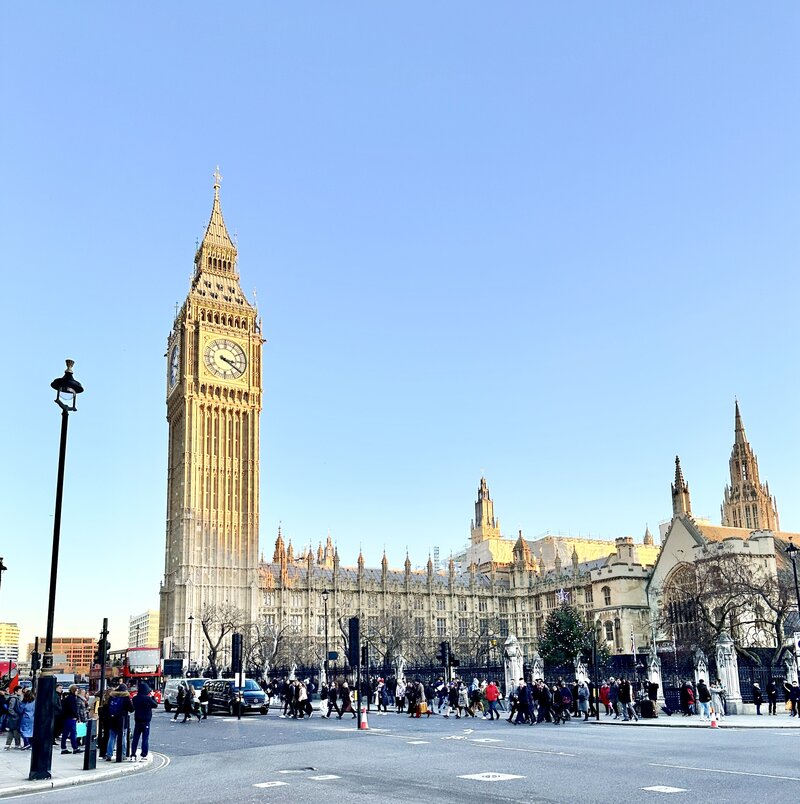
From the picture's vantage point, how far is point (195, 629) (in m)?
103

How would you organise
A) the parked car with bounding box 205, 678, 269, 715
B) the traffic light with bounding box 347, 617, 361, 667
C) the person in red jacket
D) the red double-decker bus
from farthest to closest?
1. the red double-decker bus
2. the parked car with bounding box 205, 678, 269, 715
3. the person in red jacket
4. the traffic light with bounding box 347, 617, 361, 667

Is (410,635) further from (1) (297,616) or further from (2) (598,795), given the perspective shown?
(2) (598,795)

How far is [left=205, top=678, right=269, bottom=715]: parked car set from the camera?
4253cm

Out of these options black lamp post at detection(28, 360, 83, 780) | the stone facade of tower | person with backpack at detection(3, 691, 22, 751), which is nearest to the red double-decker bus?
person with backpack at detection(3, 691, 22, 751)

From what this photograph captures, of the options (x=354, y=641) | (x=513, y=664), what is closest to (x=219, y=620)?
(x=513, y=664)

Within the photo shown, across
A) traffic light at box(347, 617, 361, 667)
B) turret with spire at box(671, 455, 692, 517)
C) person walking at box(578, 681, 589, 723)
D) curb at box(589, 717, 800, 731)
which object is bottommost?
curb at box(589, 717, 800, 731)

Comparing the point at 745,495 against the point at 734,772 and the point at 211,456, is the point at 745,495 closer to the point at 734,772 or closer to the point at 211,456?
the point at 211,456

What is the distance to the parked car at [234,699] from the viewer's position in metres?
42.5

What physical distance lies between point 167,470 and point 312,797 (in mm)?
110479

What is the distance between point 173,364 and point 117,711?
340 feet

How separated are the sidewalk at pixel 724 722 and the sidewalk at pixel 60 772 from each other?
17803 millimetres

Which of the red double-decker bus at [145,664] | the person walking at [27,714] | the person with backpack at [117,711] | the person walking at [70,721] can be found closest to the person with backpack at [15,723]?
the person walking at [27,714]

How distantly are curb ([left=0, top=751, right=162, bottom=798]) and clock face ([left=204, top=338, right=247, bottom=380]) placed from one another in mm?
96671

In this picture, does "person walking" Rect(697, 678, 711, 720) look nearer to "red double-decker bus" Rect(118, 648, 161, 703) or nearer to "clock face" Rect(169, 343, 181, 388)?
"red double-decker bus" Rect(118, 648, 161, 703)
